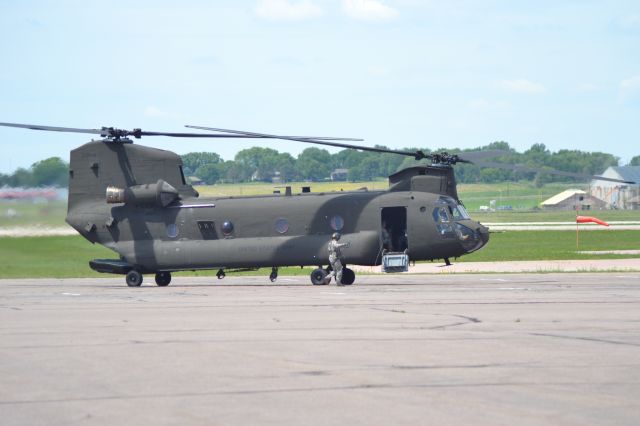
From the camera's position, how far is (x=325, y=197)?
3105cm

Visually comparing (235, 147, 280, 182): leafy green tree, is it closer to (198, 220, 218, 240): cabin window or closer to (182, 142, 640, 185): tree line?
(182, 142, 640, 185): tree line

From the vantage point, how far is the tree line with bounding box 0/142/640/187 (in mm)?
36844

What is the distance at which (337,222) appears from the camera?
30.6 m

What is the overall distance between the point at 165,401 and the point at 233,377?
61.4 inches

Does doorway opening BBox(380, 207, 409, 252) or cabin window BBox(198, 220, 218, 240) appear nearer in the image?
doorway opening BBox(380, 207, 409, 252)

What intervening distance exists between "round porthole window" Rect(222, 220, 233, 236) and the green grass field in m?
9.89

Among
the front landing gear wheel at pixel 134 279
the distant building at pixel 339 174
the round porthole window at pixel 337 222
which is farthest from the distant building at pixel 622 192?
the front landing gear wheel at pixel 134 279

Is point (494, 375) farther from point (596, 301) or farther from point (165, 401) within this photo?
point (596, 301)

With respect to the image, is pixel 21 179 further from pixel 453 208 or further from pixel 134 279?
pixel 453 208

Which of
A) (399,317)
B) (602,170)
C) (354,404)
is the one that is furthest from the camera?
(602,170)

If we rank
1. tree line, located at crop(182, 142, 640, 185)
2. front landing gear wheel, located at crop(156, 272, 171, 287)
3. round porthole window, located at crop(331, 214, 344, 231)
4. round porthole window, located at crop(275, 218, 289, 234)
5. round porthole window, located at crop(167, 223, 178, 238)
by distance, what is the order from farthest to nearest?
tree line, located at crop(182, 142, 640, 185)
front landing gear wheel, located at crop(156, 272, 171, 287)
round porthole window, located at crop(167, 223, 178, 238)
round porthole window, located at crop(275, 218, 289, 234)
round porthole window, located at crop(331, 214, 344, 231)

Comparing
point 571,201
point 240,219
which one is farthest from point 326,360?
point 571,201

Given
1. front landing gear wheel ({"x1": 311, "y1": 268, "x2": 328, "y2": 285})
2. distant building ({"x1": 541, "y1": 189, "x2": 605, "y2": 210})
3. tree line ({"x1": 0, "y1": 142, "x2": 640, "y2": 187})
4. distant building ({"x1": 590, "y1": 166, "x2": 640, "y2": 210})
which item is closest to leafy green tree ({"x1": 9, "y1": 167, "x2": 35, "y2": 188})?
tree line ({"x1": 0, "y1": 142, "x2": 640, "y2": 187})

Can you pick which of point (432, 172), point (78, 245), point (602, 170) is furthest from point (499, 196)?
point (432, 172)
